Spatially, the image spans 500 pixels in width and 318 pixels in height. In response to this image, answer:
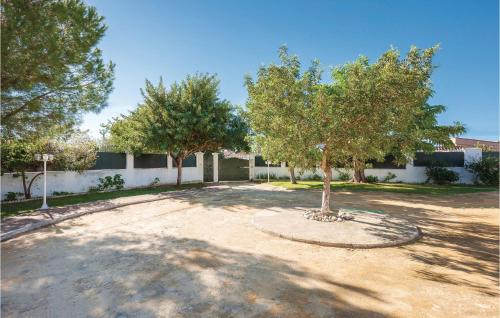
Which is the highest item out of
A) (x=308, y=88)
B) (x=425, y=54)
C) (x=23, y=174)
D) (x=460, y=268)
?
(x=425, y=54)

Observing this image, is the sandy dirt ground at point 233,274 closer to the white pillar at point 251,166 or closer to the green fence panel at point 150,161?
the green fence panel at point 150,161

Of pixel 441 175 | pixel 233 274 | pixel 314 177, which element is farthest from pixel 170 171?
pixel 441 175

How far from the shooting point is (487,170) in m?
20.5

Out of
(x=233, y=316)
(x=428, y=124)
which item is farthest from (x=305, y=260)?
(x=428, y=124)

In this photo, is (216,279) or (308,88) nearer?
(216,279)

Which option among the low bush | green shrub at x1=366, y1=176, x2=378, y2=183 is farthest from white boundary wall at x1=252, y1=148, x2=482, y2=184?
green shrub at x1=366, y1=176, x2=378, y2=183

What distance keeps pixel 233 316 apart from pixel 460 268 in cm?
446

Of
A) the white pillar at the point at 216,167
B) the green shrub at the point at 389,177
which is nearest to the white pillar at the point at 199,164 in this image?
the white pillar at the point at 216,167

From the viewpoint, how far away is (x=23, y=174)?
12.3m

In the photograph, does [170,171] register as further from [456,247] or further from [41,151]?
[456,247]

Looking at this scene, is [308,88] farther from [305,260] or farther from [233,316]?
[233,316]

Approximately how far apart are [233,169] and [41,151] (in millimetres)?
15255

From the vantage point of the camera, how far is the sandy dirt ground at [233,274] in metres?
3.66

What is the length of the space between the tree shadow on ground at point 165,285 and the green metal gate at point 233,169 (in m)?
18.7
